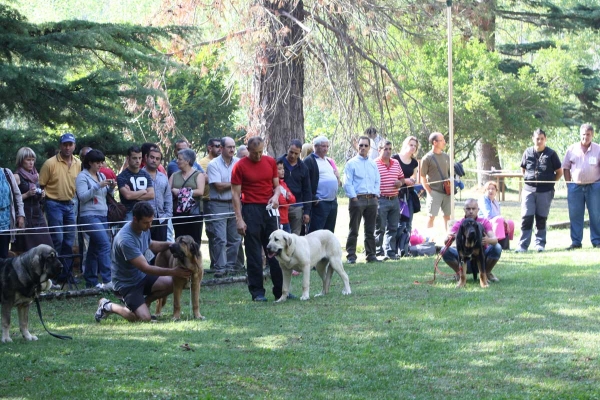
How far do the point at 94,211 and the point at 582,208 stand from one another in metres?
8.47

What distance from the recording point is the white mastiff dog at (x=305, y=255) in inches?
401

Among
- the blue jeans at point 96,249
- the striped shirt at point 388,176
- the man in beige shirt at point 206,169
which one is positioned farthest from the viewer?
the striped shirt at point 388,176

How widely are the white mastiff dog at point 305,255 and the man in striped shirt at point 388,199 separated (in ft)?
12.1

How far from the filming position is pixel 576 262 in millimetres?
13258

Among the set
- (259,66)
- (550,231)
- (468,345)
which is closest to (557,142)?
(550,231)

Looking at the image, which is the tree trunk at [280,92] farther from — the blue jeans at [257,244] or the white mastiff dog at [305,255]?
the blue jeans at [257,244]

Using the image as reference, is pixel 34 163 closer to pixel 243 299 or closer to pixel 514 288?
pixel 243 299

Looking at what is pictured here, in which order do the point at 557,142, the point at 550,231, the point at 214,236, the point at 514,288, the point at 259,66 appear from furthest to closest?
the point at 557,142, the point at 550,231, the point at 259,66, the point at 214,236, the point at 514,288

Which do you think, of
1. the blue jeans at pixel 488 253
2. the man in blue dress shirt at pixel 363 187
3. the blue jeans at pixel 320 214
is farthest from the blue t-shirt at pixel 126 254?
the man in blue dress shirt at pixel 363 187

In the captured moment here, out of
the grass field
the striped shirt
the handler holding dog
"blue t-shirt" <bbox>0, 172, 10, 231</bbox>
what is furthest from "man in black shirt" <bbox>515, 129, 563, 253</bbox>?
"blue t-shirt" <bbox>0, 172, 10, 231</bbox>

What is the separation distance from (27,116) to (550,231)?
40.3ft

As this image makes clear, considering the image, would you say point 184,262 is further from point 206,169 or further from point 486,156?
point 486,156

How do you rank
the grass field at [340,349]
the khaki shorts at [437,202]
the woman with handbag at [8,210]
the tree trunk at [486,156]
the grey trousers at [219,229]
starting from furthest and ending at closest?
the tree trunk at [486,156] → the khaki shorts at [437,202] → the grey trousers at [219,229] → the woman with handbag at [8,210] → the grass field at [340,349]

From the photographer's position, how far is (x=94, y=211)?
37.8 feet
